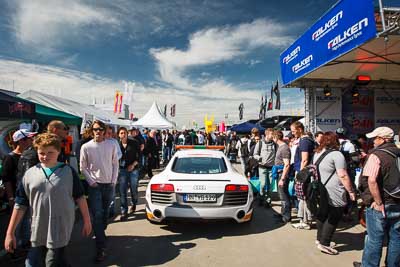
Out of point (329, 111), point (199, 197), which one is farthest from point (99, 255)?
point (329, 111)

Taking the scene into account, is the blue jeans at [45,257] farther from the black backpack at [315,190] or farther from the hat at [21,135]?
the black backpack at [315,190]

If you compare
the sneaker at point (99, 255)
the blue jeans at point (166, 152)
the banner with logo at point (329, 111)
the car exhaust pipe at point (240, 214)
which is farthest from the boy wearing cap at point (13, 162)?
the blue jeans at point (166, 152)

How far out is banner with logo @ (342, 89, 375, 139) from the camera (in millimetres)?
10430

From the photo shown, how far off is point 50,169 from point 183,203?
2235mm

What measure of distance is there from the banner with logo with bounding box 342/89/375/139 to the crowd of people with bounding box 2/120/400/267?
5.01 m

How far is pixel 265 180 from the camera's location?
19.3 ft

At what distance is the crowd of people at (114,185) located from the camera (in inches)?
87.9

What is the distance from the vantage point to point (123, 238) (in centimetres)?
416

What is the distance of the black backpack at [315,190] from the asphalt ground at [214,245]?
0.59m

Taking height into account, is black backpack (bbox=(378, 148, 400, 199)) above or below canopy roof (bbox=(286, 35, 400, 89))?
below

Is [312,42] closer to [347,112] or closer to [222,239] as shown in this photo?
[347,112]

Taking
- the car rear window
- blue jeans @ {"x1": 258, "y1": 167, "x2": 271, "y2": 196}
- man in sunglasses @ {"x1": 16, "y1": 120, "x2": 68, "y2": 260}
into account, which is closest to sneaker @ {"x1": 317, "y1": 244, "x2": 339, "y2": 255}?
the car rear window

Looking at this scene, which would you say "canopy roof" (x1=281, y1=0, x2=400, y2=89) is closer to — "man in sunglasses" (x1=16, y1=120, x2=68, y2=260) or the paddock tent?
the paddock tent

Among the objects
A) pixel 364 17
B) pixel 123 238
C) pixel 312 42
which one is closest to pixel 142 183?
pixel 123 238
